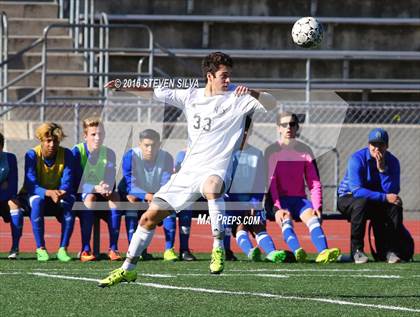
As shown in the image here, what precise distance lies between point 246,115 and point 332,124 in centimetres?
967

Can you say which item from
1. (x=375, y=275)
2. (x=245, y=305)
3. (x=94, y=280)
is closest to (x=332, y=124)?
(x=375, y=275)

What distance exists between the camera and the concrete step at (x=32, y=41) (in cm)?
2216

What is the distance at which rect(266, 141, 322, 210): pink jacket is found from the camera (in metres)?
13.6

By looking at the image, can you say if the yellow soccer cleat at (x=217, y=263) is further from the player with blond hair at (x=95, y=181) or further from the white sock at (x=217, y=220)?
the player with blond hair at (x=95, y=181)

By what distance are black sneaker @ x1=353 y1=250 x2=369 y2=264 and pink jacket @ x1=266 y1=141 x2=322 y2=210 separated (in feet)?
2.22

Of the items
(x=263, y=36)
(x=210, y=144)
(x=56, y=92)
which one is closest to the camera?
(x=210, y=144)

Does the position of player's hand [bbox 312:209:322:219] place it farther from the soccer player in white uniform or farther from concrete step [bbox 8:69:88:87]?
concrete step [bbox 8:69:88:87]

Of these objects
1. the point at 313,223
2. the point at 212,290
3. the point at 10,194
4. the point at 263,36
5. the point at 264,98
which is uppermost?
the point at 263,36

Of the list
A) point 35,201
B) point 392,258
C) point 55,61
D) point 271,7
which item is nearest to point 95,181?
point 35,201

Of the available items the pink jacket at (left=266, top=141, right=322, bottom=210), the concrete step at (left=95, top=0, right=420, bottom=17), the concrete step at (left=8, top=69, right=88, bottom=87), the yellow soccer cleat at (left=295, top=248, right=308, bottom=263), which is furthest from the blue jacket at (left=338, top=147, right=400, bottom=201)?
the concrete step at (left=95, top=0, right=420, bottom=17)

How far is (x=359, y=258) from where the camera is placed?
522 inches

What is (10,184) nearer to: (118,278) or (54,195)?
(54,195)

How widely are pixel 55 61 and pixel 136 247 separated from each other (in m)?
12.7

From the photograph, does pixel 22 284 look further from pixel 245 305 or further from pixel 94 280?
pixel 245 305
